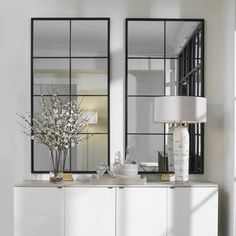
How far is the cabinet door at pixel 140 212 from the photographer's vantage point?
3.96m

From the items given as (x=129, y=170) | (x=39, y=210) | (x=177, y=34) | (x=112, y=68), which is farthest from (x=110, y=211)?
(x=177, y=34)

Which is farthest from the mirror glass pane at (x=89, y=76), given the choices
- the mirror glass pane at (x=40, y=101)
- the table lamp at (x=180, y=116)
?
the table lamp at (x=180, y=116)

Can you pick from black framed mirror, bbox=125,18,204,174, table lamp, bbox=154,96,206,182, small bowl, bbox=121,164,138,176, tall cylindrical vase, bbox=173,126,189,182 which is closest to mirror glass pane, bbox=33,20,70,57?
black framed mirror, bbox=125,18,204,174

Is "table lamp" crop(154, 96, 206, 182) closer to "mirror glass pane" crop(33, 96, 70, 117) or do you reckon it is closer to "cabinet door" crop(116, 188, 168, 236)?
"cabinet door" crop(116, 188, 168, 236)

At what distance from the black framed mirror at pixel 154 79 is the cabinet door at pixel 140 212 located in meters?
0.40

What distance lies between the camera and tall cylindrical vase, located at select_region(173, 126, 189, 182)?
409 centimetres

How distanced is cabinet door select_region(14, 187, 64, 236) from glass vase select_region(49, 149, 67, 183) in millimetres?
134

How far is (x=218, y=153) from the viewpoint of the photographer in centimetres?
433

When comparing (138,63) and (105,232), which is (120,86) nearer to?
(138,63)

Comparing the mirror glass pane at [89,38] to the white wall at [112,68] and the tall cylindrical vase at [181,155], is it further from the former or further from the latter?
the tall cylindrical vase at [181,155]

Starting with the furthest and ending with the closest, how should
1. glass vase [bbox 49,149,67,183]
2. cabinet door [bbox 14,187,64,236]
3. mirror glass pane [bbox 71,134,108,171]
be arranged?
mirror glass pane [bbox 71,134,108,171] → glass vase [bbox 49,149,67,183] → cabinet door [bbox 14,187,64,236]

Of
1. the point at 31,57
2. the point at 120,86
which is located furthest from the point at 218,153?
the point at 31,57

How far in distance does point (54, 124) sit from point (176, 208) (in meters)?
1.26

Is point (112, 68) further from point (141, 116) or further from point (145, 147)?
point (145, 147)
